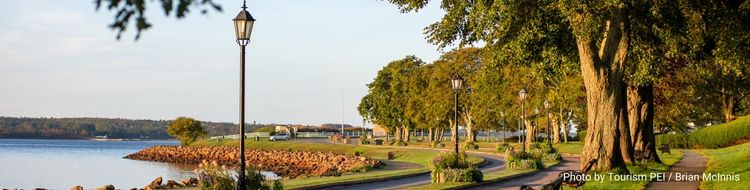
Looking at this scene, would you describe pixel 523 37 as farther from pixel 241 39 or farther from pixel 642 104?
pixel 241 39

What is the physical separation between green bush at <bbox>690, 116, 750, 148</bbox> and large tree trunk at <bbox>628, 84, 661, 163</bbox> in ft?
76.6

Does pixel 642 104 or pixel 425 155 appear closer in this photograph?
pixel 642 104

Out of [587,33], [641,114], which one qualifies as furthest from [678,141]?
[587,33]

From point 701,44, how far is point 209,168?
67.8ft

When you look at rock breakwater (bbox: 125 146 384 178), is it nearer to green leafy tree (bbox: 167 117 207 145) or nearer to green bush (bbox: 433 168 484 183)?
green leafy tree (bbox: 167 117 207 145)

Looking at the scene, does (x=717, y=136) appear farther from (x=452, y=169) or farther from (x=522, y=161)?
(x=452, y=169)

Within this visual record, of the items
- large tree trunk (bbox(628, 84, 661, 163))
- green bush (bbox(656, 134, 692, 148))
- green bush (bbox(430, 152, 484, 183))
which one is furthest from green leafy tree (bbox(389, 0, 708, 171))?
green bush (bbox(656, 134, 692, 148))

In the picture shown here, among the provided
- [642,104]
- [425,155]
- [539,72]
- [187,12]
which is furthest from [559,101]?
[187,12]

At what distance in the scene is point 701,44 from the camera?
3103 centimetres

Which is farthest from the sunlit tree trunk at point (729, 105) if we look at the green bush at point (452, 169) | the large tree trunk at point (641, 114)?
the green bush at point (452, 169)

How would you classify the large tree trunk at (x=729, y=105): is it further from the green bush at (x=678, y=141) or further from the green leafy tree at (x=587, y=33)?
the green leafy tree at (x=587, y=33)

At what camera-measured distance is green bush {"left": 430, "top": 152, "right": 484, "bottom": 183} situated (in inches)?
1031

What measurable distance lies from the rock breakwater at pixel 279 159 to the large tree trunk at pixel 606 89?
44.7 ft

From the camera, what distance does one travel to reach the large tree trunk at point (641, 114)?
119ft
